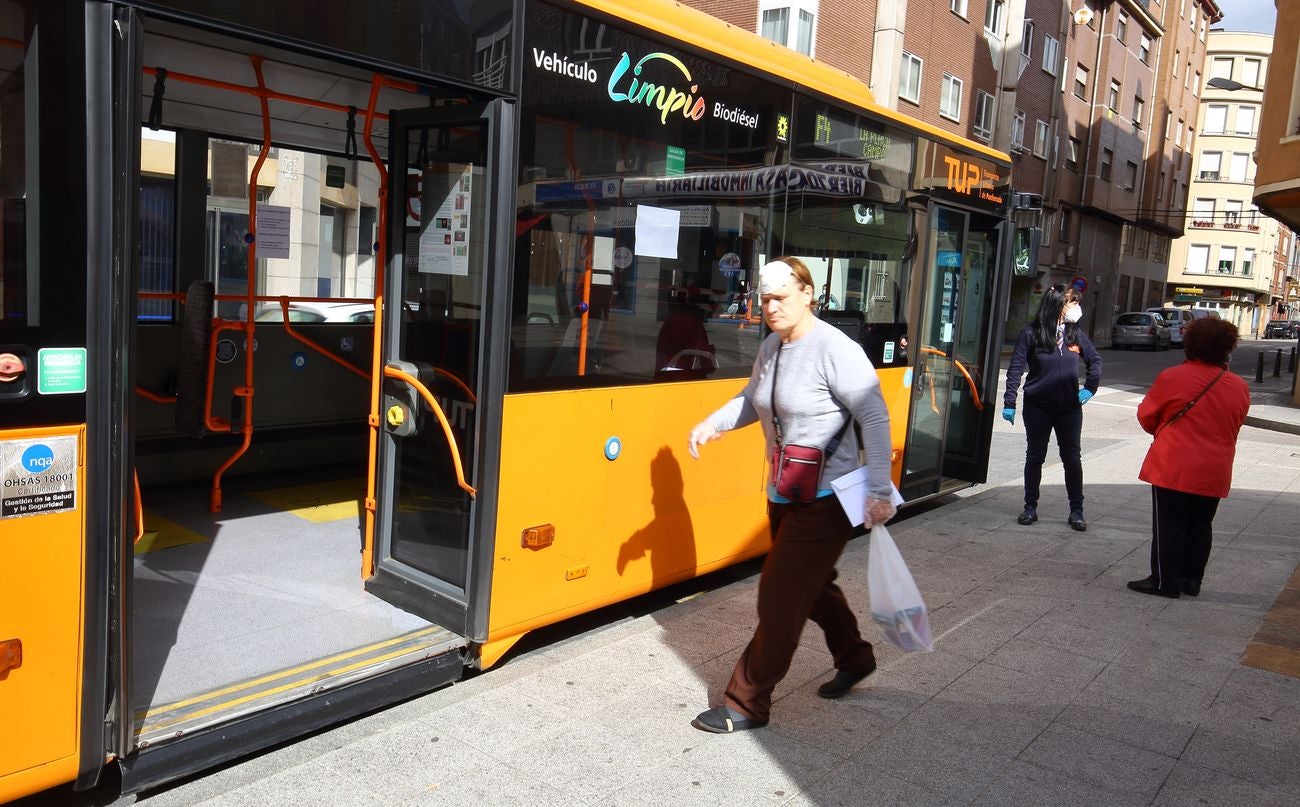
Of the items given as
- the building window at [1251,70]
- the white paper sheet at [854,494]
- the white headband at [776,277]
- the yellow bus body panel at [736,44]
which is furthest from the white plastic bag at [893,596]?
the building window at [1251,70]

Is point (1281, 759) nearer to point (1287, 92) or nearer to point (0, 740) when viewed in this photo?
point (0, 740)

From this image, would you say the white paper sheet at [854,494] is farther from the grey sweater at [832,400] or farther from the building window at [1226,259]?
the building window at [1226,259]

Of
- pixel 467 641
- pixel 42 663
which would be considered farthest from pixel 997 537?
pixel 42 663

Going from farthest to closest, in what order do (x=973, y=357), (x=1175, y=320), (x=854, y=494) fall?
(x=1175, y=320) < (x=973, y=357) < (x=854, y=494)

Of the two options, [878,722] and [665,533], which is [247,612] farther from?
[878,722]

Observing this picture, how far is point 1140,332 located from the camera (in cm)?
3950

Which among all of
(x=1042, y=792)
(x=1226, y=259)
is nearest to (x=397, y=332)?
(x=1042, y=792)

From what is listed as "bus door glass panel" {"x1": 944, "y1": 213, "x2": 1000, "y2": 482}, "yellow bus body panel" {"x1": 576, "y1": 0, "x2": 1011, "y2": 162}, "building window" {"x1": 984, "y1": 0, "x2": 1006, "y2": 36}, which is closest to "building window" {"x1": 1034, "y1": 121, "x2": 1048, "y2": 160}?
"building window" {"x1": 984, "y1": 0, "x2": 1006, "y2": 36}

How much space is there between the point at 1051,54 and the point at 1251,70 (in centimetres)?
3680

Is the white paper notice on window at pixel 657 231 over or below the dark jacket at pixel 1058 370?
over

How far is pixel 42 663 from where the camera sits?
2834 mm

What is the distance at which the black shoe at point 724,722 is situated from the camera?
395 cm

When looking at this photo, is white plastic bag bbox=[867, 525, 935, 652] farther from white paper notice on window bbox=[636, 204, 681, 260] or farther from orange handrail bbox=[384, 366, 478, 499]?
white paper notice on window bbox=[636, 204, 681, 260]

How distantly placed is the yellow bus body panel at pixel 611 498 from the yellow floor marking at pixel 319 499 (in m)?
2.21
